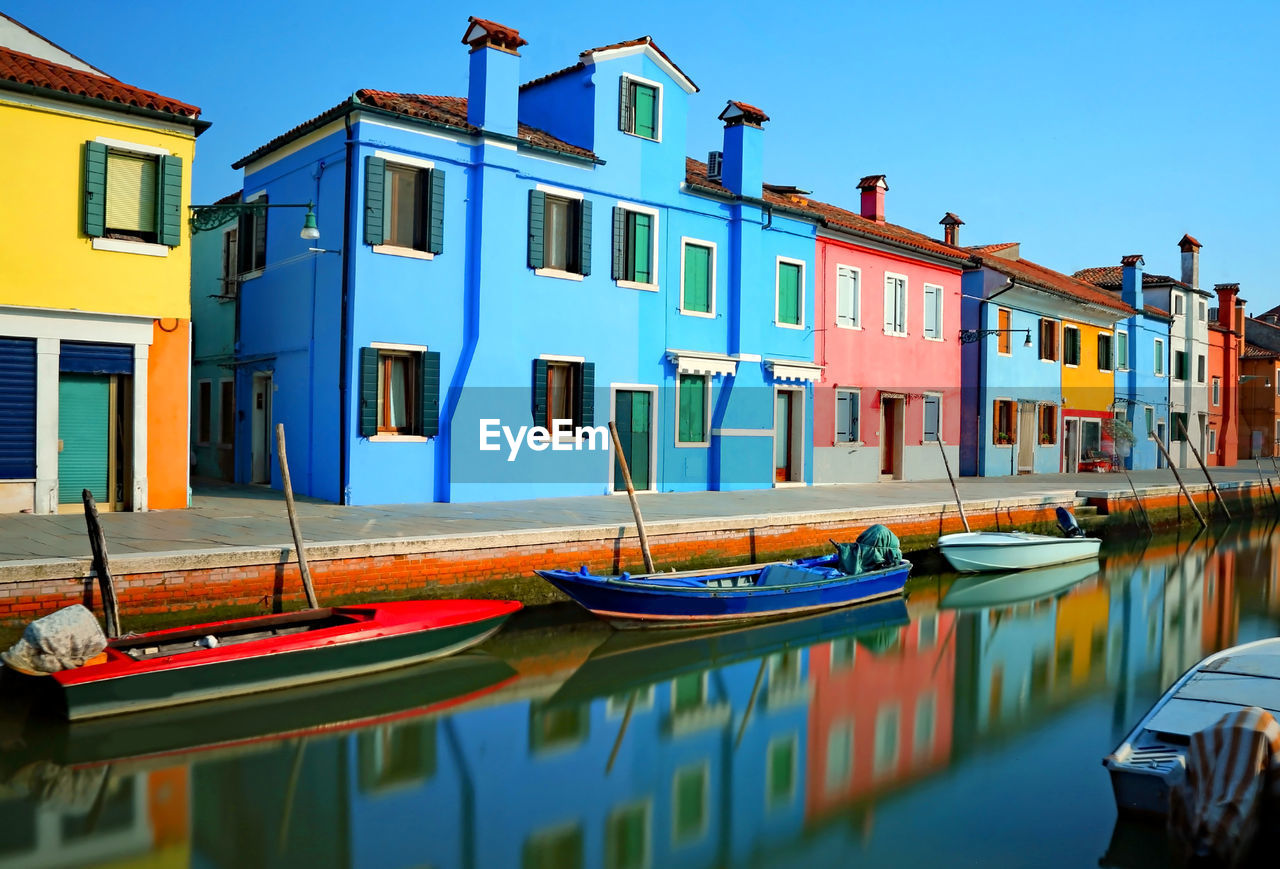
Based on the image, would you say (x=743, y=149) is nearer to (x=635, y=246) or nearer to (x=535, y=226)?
(x=635, y=246)

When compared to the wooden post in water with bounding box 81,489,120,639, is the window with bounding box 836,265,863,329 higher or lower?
higher

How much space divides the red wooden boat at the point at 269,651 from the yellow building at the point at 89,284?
510cm

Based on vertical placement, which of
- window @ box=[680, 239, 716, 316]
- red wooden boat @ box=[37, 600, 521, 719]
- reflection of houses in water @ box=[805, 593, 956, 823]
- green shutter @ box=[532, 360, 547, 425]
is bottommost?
reflection of houses in water @ box=[805, 593, 956, 823]

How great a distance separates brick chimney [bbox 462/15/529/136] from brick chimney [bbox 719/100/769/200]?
205 inches

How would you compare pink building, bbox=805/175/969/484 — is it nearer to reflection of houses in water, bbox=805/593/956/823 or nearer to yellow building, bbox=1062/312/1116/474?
yellow building, bbox=1062/312/1116/474

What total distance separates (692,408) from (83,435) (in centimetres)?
994

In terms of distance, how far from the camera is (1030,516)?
1972 centimetres

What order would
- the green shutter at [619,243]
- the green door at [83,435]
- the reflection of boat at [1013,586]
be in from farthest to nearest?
the green shutter at [619,243] → the reflection of boat at [1013,586] → the green door at [83,435]

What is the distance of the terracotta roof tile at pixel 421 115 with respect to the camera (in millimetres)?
14227

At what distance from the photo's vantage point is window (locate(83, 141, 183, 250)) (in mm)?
12578

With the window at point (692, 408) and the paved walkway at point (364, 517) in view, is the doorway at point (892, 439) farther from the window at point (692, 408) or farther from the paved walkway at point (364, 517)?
the window at point (692, 408)

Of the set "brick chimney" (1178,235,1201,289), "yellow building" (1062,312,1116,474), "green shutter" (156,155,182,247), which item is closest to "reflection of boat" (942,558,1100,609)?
"green shutter" (156,155,182,247)

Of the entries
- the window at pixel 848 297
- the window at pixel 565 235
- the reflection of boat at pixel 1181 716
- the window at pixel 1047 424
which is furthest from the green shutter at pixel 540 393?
the window at pixel 1047 424

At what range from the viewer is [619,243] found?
17312mm
